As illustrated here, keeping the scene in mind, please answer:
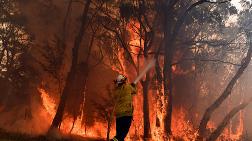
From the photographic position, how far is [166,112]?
66.7 ft

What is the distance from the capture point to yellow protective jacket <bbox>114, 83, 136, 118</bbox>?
27.1 ft

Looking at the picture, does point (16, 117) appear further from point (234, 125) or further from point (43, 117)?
point (234, 125)

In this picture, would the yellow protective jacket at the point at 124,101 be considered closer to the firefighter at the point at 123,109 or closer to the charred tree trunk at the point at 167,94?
the firefighter at the point at 123,109

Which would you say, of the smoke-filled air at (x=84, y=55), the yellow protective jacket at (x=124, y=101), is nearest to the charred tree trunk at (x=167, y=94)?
the smoke-filled air at (x=84, y=55)

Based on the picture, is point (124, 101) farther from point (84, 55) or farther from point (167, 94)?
point (84, 55)

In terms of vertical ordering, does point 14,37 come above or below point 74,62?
above

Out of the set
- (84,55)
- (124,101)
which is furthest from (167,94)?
(84,55)

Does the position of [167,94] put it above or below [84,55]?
below

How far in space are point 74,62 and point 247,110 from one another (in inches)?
1724

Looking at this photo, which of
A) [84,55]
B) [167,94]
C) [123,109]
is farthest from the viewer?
[84,55]

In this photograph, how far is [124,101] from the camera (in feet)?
27.3

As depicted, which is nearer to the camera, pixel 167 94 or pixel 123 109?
pixel 123 109

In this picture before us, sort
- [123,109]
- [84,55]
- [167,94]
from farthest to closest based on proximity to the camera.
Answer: [84,55] → [167,94] → [123,109]

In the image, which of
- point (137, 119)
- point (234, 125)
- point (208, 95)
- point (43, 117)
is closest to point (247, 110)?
point (234, 125)
